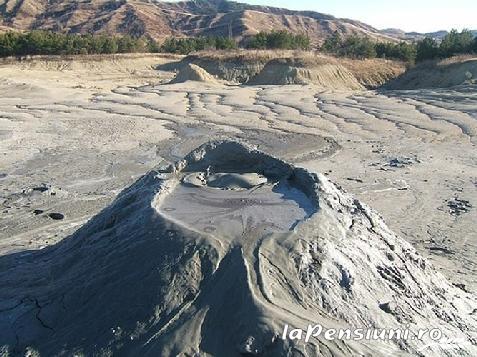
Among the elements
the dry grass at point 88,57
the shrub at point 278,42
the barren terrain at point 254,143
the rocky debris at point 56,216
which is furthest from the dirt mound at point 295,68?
the rocky debris at point 56,216

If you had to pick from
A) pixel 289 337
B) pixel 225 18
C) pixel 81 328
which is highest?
pixel 289 337

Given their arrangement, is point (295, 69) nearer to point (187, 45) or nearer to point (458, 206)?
point (187, 45)

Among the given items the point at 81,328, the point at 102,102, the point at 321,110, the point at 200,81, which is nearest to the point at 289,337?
the point at 81,328

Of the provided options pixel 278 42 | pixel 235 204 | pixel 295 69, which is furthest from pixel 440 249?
pixel 278 42

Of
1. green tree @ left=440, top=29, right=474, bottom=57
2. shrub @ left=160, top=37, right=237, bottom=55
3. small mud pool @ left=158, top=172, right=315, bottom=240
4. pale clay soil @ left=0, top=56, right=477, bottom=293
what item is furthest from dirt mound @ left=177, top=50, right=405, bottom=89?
small mud pool @ left=158, top=172, right=315, bottom=240

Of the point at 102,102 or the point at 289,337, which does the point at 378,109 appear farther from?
the point at 289,337

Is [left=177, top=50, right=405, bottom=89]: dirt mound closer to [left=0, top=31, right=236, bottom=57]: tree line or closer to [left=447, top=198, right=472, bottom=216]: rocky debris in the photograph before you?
[left=0, top=31, right=236, bottom=57]: tree line
